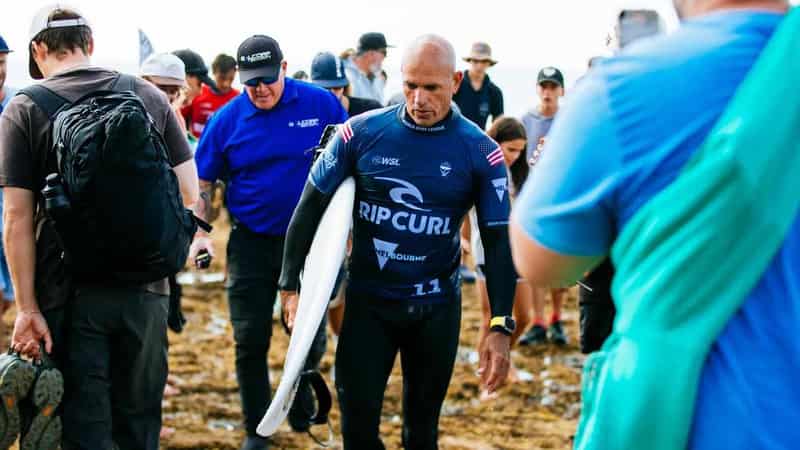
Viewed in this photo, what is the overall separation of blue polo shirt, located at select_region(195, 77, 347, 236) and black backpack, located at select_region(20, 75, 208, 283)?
1926mm

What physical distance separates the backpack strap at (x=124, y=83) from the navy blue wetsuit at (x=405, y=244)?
0.79 metres

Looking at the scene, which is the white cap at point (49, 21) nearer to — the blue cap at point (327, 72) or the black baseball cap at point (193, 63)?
the blue cap at point (327, 72)

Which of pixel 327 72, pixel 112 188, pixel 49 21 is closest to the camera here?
pixel 112 188

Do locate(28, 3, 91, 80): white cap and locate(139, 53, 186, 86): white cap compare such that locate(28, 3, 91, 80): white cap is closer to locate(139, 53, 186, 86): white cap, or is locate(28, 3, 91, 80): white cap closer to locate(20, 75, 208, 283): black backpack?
locate(20, 75, 208, 283): black backpack

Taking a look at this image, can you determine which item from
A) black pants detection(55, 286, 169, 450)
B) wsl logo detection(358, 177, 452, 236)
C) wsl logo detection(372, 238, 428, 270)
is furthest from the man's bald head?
black pants detection(55, 286, 169, 450)

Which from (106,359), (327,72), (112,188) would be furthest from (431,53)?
(327,72)

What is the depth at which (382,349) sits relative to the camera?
14.5ft

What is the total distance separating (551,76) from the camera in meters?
8.69

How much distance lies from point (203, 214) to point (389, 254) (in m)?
1.84

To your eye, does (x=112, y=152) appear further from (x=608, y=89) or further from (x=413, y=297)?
(x=608, y=89)

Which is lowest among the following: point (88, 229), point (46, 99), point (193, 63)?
point (193, 63)

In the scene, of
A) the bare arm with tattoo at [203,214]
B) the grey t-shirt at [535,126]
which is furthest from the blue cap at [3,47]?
the grey t-shirt at [535,126]

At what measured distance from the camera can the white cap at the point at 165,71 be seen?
241 inches

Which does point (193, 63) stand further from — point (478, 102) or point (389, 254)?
point (389, 254)
